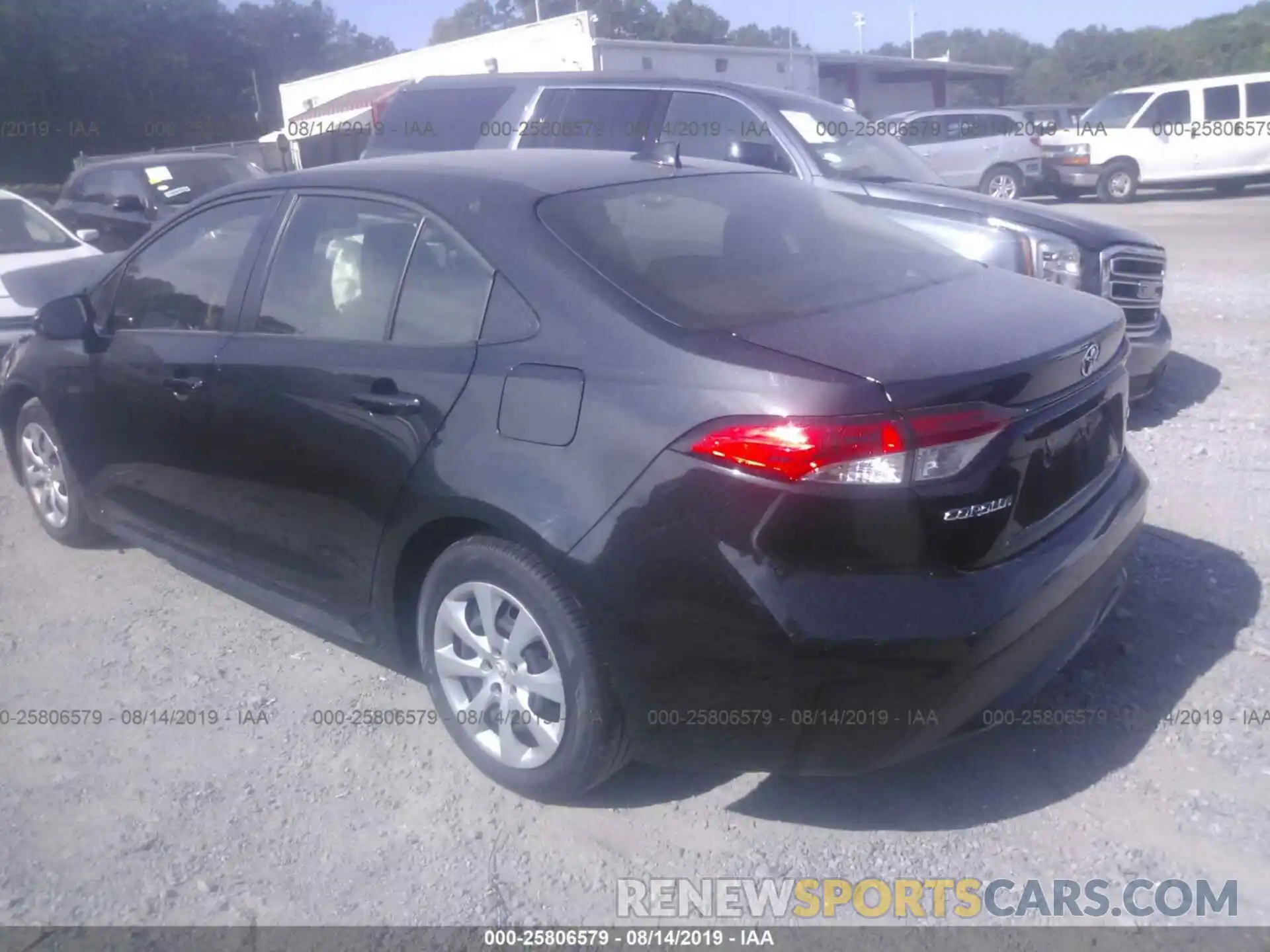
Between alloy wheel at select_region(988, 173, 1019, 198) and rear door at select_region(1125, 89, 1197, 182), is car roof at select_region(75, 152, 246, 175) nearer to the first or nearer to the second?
alloy wheel at select_region(988, 173, 1019, 198)

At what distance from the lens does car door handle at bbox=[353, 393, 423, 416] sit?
3.38m

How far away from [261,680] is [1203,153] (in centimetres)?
2017

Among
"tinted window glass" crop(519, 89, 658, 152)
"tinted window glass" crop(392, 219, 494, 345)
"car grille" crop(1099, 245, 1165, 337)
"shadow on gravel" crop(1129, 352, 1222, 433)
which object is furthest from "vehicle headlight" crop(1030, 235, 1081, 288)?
"tinted window glass" crop(392, 219, 494, 345)

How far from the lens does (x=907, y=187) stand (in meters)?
6.93

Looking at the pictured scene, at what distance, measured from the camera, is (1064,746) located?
349 centimetres

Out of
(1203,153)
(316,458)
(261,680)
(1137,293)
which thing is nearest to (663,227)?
(316,458)

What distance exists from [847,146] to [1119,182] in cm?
1529

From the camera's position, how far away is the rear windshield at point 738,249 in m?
3.18

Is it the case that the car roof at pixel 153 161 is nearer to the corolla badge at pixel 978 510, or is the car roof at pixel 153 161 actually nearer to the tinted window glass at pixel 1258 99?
the corolla badge at pixel 978 510

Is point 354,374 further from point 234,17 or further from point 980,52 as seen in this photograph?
point 980,52

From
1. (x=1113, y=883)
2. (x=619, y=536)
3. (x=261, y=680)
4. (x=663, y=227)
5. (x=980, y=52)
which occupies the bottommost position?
(x=1113, y=883)

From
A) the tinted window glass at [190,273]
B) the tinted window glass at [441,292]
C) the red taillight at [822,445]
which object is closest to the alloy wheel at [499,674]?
the tinted window glass at [441,292]

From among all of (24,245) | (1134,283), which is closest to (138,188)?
(24,245)

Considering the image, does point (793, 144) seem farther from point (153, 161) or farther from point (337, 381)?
point (153, 161)
